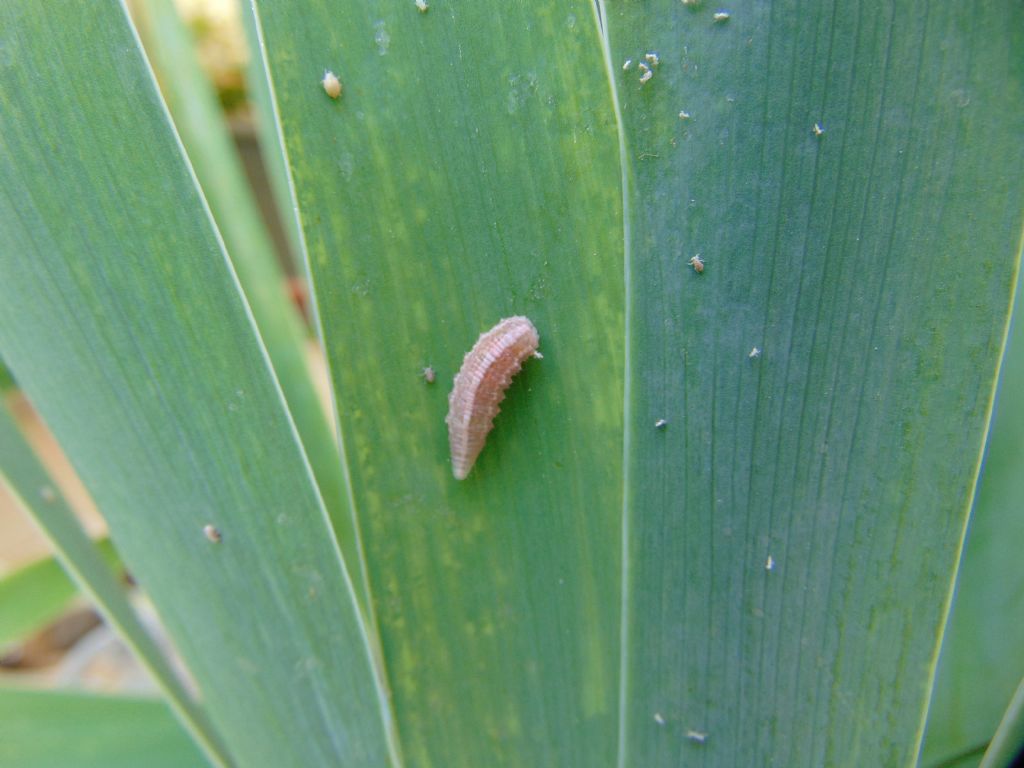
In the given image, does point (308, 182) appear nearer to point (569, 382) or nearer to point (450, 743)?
point (569, 382)

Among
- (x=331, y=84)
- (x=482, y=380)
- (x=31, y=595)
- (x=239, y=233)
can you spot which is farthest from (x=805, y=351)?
(x=31, y=595)

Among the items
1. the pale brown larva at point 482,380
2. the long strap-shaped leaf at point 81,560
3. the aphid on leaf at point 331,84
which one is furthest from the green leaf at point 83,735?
the aphid on leaf at point 331,84

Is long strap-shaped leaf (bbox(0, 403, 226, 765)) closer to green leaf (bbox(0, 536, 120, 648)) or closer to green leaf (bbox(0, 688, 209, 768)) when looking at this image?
green leaf (bbox(0, 688, 209, 768))

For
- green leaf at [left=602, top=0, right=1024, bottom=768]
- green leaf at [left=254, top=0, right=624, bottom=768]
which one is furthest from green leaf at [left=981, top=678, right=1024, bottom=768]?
green leaf at [left=254, top=0, right=624, bottom=768]

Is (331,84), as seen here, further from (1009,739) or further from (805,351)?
(1009,739)

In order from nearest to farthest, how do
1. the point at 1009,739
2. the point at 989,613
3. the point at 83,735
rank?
the point at 1009,739 < the point at 989,613 < the point at 83,735

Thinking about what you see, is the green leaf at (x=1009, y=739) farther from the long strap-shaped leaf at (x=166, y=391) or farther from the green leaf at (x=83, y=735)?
the green leaf at (x=83, y=735)
